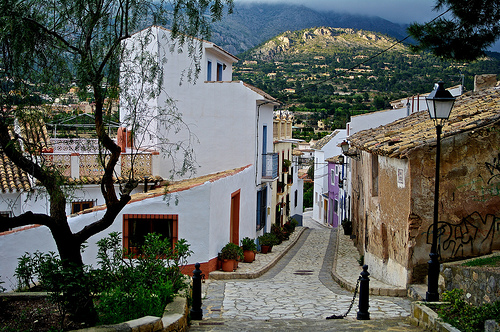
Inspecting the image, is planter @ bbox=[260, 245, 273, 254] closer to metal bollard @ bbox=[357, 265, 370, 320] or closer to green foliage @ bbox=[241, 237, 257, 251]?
green foliage @ bbox=[241, 237, 257, 251]

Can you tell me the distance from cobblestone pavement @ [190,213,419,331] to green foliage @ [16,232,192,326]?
3.03 feet

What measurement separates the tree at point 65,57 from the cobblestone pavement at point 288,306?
2.65 meters

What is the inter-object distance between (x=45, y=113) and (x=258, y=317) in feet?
16.4

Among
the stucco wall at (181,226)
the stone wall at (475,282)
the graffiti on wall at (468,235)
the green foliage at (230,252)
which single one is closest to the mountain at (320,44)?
the stucco wall at (181,226)

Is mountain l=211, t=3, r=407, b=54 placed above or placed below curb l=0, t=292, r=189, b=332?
above

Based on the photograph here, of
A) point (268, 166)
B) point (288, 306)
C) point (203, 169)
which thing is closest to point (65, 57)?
point (288, 306)

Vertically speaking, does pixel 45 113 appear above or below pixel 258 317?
above

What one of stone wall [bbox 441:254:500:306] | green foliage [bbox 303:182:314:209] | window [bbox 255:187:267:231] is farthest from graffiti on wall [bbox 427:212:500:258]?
green foliage [bbox 303:182:314:209]

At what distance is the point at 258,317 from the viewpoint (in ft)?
29.0

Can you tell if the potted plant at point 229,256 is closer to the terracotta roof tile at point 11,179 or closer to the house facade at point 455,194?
the house facade at point 455,194

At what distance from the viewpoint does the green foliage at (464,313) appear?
598cm

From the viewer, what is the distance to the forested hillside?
176 feet

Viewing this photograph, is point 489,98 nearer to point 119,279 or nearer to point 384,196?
point 384,196

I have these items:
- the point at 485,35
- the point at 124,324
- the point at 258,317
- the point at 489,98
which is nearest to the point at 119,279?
the point at 124,324
